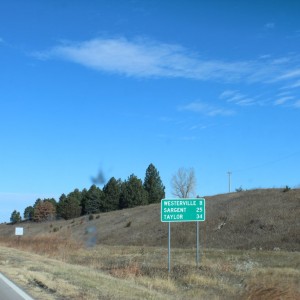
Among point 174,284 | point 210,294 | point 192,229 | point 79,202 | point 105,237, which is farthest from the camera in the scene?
point 79,202

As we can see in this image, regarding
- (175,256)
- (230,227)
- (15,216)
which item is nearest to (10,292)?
(175,256)

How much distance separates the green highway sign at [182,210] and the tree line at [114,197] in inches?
3235

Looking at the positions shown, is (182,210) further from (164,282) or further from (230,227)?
(230,227)

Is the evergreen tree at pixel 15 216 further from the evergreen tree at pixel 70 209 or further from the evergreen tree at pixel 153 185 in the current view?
the evergreen tree at pixel 153 185

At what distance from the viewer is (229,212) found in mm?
61156

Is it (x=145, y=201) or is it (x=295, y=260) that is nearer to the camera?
(x=295, y=260)

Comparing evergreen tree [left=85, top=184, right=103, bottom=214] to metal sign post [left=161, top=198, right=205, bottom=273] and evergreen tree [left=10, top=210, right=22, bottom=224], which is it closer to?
evergreen tree [left=10, top=210, right=22, bottom=224]

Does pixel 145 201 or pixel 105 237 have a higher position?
pixel 145 201

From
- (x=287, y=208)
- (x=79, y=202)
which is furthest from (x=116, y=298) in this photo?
(x=79, y=202)

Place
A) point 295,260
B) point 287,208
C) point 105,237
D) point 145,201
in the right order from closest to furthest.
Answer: point 295,260 < point 287,208 < point 105,237 < point 145,201

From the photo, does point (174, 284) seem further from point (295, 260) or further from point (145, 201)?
point (145, 201)

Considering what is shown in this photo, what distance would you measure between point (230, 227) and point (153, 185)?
60729 mm

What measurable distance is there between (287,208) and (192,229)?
11.3m

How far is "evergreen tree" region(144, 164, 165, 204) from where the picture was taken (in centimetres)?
11444
